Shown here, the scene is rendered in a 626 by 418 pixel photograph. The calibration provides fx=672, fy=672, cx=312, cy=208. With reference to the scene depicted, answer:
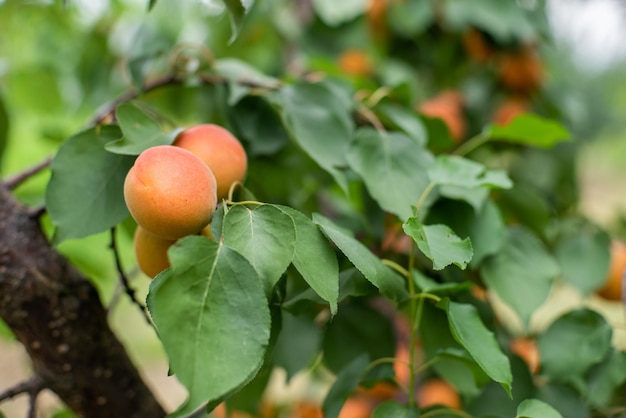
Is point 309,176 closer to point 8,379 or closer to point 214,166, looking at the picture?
point 214,166

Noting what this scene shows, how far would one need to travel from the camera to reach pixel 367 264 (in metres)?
0.32

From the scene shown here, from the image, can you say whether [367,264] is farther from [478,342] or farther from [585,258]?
[585,258]

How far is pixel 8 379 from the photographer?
1876 millimetres

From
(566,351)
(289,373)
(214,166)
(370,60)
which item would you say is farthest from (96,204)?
(370,60)

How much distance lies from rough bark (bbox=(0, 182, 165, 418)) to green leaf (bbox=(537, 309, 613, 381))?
280mm

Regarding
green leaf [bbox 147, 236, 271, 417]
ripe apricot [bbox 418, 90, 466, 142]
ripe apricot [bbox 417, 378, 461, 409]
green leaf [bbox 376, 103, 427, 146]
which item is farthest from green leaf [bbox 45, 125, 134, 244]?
ripe apricot [bbox 418, 90, 466, 142]

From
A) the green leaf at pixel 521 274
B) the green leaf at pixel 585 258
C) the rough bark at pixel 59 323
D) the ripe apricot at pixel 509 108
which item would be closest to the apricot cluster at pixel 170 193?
the rough bark at pixel 59 323

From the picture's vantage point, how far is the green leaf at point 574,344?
17.8 inches

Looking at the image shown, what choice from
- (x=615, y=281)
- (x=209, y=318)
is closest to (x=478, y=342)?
(x=209, y=318)

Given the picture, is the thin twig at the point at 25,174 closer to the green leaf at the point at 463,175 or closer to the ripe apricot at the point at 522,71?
the green leaf at the point at 463,175

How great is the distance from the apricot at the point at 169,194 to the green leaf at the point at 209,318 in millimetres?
31

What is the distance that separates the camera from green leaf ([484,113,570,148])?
500 millimetres

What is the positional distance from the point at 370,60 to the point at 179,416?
29.0 inches

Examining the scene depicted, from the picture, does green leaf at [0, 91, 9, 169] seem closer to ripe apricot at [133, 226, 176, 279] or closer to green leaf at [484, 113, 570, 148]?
ripe apricot at [133, 226, 176, 279]
